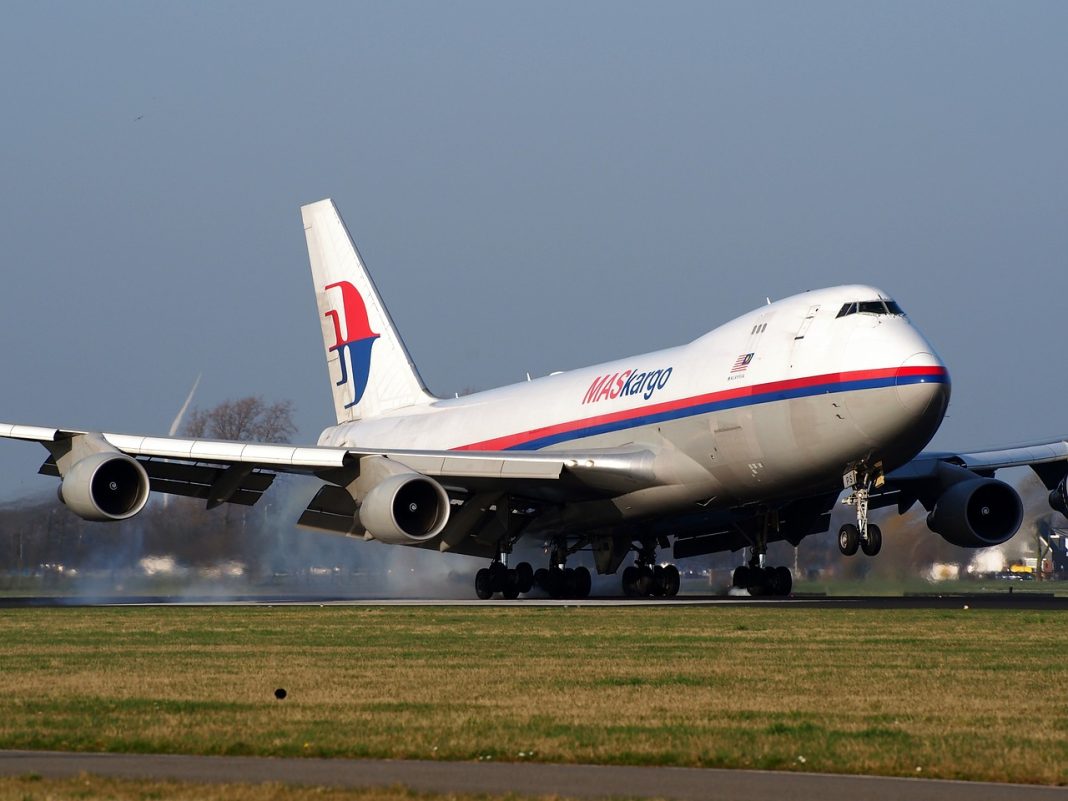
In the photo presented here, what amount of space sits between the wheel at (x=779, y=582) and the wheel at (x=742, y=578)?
21.2 inches

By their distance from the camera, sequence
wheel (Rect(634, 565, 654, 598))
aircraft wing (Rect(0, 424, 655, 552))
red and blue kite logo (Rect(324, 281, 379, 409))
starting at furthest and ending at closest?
red and blue kite logo (Rect(324, 281, 379, 409)) → wheel (Rect(634, 565, 654, 598)) → aircraft wing (Rect(0, 424, 655, 552))

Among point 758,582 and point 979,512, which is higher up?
point 979,512

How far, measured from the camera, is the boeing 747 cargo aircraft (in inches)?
1255

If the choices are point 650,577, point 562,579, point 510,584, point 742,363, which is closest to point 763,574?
point 650,577

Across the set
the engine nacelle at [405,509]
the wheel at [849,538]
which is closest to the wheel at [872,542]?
the wheel at [849,538]

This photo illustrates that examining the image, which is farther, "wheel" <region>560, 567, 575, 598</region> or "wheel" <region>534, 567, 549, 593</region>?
"wheel" <region>534, 567, 549, 593</region>

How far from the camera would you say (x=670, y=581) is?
130 ft

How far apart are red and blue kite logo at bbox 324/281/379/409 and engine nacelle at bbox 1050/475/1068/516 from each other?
19.3 m

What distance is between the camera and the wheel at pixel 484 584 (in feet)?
127

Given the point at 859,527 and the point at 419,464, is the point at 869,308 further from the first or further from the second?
the point at 419,464

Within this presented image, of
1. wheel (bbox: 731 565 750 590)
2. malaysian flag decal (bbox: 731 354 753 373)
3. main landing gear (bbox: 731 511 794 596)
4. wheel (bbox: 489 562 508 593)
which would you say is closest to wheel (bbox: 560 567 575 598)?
wheel (bbox: 489 562 508 593)

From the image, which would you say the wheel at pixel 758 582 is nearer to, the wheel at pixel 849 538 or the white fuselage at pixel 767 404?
the white fuselage at pixel 767 404

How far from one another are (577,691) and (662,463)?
19.2 m

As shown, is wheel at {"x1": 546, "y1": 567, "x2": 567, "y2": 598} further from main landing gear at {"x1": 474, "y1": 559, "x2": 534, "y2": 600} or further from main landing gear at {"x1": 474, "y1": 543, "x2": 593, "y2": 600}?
main landing gear at {"x1": 474, "y1": 559, "x2": 534, "y2": 600}
